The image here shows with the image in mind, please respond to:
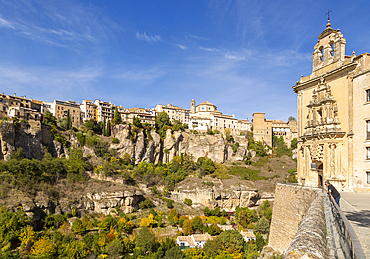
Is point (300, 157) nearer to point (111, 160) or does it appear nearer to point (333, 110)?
point (333, 110)

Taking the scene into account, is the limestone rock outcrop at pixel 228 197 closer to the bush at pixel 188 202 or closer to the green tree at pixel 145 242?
the bush at pixel 188 202

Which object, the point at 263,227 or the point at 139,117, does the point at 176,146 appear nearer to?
the point at 139,117

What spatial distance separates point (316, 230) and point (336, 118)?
10843 millimetres

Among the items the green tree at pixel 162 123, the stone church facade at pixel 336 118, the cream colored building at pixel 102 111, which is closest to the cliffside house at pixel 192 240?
the stone church facade at pixel 336 118

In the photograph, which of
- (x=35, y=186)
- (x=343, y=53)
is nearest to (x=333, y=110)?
(x=343, y=53)

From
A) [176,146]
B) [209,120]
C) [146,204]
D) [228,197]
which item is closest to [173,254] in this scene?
[146,204]

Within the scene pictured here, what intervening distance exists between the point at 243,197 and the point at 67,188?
2678 centimetres

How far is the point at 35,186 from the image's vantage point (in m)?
28.5

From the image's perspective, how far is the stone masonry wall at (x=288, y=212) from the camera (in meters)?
9.66

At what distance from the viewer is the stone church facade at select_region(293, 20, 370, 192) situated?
10.8 metres

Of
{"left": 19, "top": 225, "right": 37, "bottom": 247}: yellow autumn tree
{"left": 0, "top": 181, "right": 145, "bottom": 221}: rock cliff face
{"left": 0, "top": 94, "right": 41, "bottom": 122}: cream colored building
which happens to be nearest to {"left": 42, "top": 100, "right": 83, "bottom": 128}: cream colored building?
{"left": 0, "top": 94, "right": 41, "bottom": 122}: cream colored building

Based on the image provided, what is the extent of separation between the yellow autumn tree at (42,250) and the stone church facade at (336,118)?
20152mm

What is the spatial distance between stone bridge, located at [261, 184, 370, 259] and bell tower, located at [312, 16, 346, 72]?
24.4 ft

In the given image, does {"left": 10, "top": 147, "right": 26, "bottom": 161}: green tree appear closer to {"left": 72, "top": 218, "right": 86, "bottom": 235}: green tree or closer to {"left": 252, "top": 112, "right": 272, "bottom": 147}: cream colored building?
{"left": 72, "top": 218, "right": 86, "bottom": 235}: green tree
